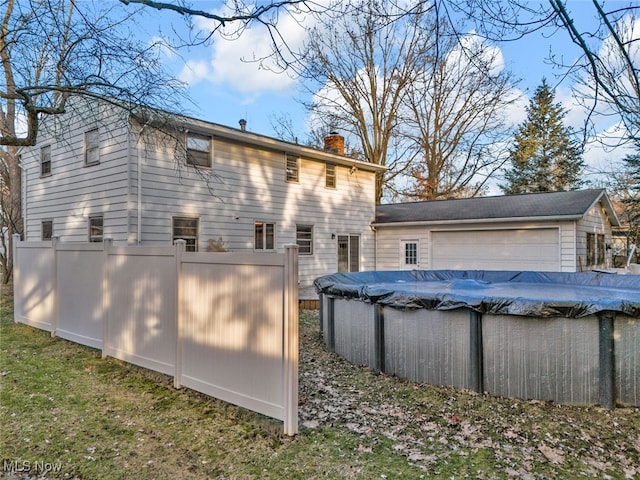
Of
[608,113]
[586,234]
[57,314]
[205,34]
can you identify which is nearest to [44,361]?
[57,314]

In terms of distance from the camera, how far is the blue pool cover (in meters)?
3.79

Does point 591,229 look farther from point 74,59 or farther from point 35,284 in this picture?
point 35,284

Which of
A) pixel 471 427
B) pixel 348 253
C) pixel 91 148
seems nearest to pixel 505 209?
pixel 348 253

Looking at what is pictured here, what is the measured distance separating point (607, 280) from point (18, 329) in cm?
1084

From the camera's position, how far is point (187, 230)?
9781mm

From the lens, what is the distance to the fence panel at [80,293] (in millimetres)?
5332

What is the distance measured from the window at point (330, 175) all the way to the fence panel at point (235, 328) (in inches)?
390

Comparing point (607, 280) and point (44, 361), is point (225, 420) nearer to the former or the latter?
point (44, 361)

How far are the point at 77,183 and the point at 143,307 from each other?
7.34 metres

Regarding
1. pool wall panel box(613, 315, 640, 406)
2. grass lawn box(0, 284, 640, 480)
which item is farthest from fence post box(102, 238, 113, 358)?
pool wall panel box(613, 315, 640, 406)

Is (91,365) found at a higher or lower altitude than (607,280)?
lower

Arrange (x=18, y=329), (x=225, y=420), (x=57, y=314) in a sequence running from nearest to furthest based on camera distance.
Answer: (x=225, y=420), (x=57, y=314), (x=18, y=329)

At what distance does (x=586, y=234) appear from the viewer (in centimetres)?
1193

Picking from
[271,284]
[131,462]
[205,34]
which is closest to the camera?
[131,462]
